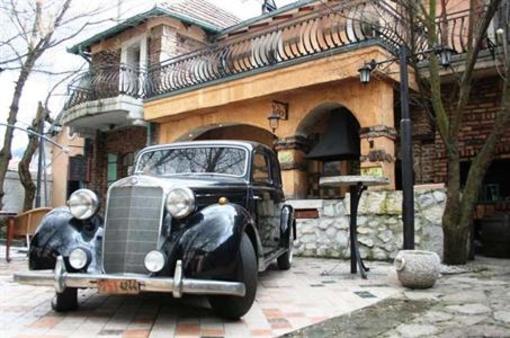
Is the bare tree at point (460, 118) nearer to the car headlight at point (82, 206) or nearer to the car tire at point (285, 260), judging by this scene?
the car tire at point (285, 260)

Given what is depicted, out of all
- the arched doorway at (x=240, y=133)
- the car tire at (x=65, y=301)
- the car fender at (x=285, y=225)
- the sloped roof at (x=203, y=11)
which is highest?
the sloped roof at (x=203, y=11)

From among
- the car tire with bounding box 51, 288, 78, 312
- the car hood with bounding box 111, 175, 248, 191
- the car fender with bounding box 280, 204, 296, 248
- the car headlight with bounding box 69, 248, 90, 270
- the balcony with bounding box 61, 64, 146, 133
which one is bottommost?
the car tire with bounding box 51, 288, 78, 312

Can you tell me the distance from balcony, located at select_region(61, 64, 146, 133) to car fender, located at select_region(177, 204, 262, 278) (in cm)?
883

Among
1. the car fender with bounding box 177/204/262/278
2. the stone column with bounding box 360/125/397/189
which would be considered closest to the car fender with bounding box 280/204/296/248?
the stone column with bounding box 360/125/397/189

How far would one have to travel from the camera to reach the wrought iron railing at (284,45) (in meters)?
9.13

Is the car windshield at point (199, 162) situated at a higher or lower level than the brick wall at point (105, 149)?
lower

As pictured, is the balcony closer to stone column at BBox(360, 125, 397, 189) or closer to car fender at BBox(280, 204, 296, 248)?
stone column at BBox(360, 125, 397, 189)

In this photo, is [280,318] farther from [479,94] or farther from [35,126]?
[35,126]

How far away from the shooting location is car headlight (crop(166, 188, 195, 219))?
421cm

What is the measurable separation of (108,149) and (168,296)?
11201mm

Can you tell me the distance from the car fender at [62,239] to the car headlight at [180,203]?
796 mm

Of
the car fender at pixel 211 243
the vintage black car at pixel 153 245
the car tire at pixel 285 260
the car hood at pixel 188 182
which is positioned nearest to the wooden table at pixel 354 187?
the car tire at pixel 285 260

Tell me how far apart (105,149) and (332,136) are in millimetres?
8500

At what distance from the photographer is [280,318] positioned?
432 cm
